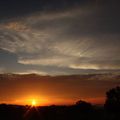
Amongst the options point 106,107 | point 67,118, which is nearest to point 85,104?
point 106,107

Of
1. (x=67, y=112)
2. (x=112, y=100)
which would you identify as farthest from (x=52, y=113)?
(x=112, y=100)

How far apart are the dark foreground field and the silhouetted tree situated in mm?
1765

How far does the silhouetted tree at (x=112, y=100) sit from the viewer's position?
98.1 metres

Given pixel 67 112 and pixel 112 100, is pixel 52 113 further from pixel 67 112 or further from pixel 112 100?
pixel 112 100

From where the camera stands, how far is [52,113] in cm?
8831

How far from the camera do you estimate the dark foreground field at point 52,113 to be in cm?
8388

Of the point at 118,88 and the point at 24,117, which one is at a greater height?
the point at 118,88

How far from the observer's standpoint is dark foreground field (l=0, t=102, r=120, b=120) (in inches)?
3302

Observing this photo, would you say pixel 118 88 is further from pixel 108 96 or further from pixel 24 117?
pixel 24 117

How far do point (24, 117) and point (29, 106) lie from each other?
51.1 feet

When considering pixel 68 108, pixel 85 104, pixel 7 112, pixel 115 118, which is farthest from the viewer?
pixel 85 104

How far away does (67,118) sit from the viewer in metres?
83.7

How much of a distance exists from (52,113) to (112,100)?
875 inches

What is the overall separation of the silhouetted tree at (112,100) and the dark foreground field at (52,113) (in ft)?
5.79
